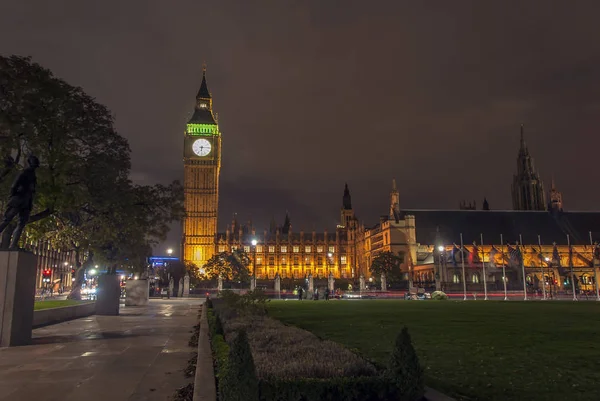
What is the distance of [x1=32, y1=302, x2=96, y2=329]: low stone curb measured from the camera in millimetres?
20741

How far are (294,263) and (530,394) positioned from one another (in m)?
126

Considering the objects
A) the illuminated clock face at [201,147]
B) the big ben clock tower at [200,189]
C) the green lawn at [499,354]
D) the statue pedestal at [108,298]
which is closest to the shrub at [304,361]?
the green lawn at [499,354]

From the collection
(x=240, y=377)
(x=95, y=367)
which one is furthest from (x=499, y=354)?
(x=95, y=367)

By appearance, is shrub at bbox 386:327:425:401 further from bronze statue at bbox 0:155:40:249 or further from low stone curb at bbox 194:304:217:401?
bronze statue at bbox 0:155:40:249

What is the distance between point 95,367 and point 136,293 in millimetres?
30352

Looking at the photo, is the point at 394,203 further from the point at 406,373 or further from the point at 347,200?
the point at 406,373

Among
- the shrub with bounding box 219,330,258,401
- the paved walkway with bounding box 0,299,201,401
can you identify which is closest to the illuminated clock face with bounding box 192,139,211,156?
the paved walkway with bounding box 0,299,201,401

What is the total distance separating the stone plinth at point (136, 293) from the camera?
128ft

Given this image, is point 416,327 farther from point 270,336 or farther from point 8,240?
point 8,240

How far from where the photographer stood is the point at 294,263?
13288cm

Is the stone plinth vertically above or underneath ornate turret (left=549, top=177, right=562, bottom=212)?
underneath

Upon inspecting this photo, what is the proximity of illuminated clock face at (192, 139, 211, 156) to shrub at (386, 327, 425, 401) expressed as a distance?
124 meters

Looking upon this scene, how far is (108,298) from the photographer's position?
27.8 m

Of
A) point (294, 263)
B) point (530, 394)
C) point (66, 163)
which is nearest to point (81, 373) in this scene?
point (530, 394)
